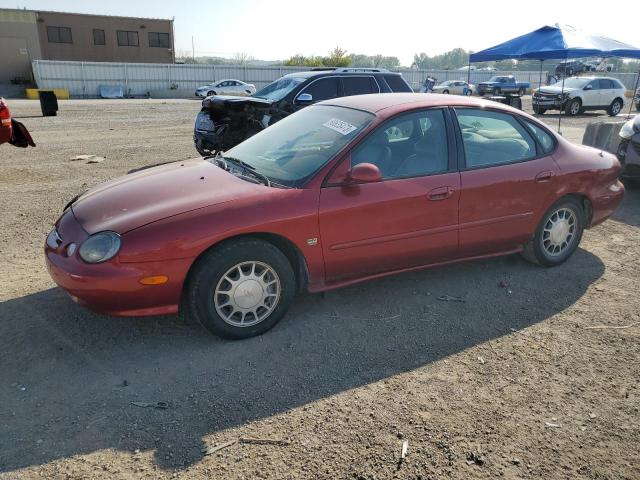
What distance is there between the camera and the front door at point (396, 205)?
364cm

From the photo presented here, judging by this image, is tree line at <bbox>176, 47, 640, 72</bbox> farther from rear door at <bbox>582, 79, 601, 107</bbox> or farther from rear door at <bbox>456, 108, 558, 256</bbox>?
rear door at <bbox>456, 108, 558, 256</bbox>

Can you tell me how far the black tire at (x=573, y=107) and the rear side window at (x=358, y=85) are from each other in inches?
631

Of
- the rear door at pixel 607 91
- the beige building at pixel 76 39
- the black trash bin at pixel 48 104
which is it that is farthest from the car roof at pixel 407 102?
the beige building at pixel 76 39

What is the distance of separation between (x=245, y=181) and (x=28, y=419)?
1.99 m

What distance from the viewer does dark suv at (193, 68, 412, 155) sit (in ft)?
27.2

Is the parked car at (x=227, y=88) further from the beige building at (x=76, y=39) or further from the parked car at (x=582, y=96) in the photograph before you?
the parked car at (x=582, y=96)

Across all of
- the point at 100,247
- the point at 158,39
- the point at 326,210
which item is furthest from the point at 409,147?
the point at 158,39

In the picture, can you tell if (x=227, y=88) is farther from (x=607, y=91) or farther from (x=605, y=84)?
(x=607, y=91)

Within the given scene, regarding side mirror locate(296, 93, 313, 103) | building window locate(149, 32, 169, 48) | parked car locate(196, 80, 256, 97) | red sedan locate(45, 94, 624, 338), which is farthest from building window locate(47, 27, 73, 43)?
red sedan locate(45, 94, 624, 338)

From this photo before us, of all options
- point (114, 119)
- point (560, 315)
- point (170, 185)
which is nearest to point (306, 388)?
point (170, 185)

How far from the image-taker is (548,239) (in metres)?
4.68

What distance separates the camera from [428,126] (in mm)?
4184

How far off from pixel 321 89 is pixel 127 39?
45.5 meters

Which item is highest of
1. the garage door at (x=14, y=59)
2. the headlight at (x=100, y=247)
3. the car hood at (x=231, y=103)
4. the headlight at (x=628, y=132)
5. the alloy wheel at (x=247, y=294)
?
the garage door at (x=14, y=59)
